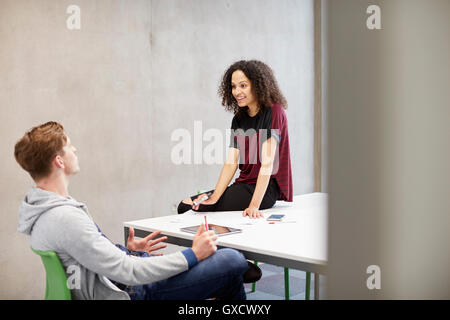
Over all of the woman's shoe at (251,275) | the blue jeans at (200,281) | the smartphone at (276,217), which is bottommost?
the woman's shoe at (251,275)

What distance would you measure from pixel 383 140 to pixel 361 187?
12 centimetres

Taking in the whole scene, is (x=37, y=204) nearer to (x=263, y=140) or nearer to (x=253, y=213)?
(x=253, y=213)

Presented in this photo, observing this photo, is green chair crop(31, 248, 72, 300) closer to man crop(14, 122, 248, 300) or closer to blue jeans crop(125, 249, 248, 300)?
man crop(14, 122, 248, 300)

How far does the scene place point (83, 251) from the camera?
1496 mm

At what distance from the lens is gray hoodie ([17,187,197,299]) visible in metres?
1.50

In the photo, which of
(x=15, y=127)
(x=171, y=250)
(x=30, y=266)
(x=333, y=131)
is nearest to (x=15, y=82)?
(x=15, y=127)

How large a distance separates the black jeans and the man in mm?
996

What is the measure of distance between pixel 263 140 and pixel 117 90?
1496mm

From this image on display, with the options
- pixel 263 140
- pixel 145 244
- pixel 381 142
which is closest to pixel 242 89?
pixel 263 140

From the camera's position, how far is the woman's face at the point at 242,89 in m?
2.81

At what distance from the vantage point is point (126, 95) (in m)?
3.73

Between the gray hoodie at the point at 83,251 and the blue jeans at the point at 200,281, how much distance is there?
0.06 metres

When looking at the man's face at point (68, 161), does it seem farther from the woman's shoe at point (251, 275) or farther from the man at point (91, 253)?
the woman's shoe at point (251, 275)

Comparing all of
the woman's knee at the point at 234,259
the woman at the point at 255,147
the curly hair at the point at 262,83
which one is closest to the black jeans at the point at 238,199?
the woman at the point at 255,147
